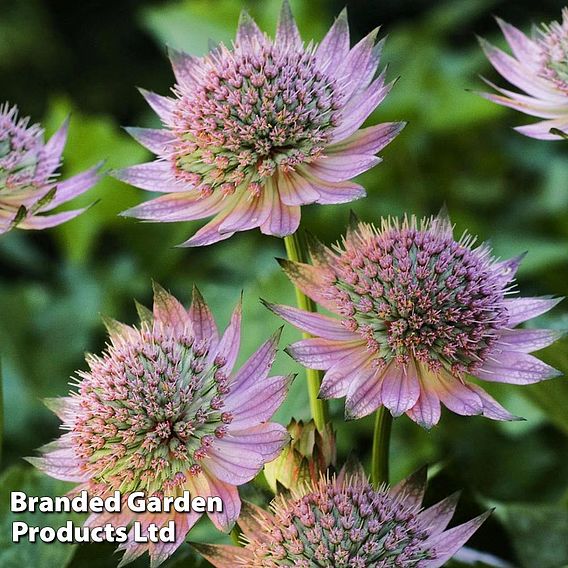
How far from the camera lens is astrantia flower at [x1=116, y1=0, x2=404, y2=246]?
82cm

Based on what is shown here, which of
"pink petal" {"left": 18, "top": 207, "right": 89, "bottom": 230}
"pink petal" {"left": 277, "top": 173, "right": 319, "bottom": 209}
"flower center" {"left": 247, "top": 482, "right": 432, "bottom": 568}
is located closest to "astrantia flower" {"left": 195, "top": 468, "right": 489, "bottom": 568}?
"flower center" {"left": 247, "top": 482, "right": 432, "bottom": 568}

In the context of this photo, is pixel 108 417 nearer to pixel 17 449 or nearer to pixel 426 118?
pixel 17 449

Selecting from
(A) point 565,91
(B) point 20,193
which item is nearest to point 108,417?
(B) point 20,193

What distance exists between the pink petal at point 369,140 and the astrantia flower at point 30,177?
223mm

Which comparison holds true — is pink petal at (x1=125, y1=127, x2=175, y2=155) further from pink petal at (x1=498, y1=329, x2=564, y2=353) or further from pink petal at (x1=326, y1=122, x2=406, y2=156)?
pink petal at (x1=498, y1=329, x2=564, y2=353)

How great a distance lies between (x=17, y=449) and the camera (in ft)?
4.89

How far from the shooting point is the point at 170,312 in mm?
785

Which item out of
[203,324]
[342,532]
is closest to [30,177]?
[203,324]

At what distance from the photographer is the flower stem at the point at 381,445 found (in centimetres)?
75

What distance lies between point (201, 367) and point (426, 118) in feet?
4.04

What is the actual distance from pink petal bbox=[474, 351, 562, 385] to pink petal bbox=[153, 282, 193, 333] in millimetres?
232

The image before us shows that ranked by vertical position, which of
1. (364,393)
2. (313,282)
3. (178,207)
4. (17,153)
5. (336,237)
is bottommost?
(364,393)

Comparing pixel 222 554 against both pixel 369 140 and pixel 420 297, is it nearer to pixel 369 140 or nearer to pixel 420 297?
pixel 420 297

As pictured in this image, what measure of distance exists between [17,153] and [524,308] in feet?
1.59
